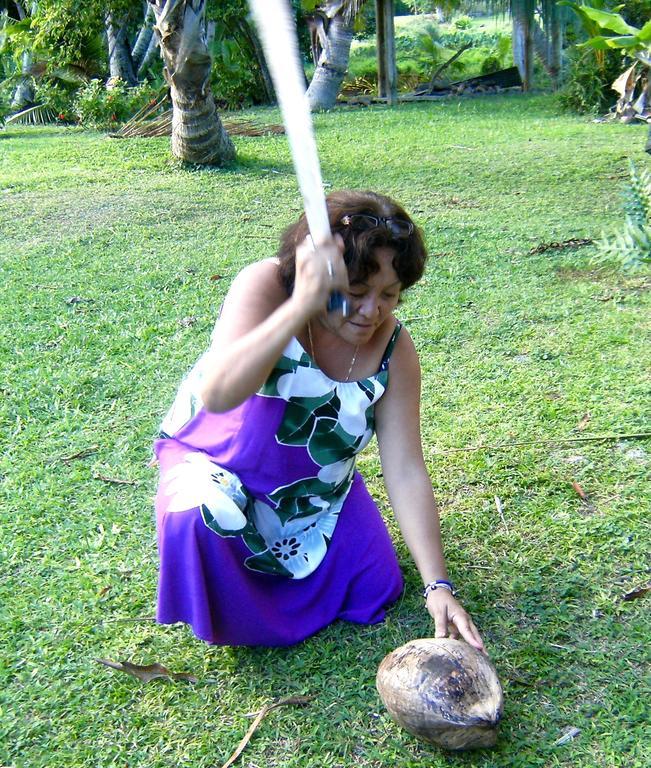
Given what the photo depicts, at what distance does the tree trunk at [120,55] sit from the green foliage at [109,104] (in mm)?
1969

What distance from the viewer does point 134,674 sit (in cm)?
231

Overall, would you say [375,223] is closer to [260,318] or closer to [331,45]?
[260,318]

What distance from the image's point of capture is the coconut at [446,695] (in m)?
1.92

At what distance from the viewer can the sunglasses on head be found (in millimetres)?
Result: 2057

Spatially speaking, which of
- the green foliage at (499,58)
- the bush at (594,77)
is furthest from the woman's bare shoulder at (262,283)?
the green foliage at (499,58)

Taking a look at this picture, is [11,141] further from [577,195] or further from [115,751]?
[115,751]

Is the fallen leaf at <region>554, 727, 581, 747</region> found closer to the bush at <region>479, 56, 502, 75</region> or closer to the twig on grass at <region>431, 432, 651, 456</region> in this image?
the twig on grass at <region>431, 432, 651, 456</region>

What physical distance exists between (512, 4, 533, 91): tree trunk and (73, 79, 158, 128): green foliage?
6.37 metres

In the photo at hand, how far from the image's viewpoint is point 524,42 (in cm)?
1461

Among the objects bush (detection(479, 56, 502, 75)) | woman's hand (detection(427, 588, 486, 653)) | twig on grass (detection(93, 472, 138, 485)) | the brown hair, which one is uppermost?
the brown hair

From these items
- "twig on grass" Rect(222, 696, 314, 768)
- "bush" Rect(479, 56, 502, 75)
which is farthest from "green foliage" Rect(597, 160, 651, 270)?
"bush" Rect(479, 56, 502, 75)

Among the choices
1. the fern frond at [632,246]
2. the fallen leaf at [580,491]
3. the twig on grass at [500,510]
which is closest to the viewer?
the twig on grass at [500,510]

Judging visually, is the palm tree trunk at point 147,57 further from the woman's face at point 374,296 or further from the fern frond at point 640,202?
the woman's face at point 374,296

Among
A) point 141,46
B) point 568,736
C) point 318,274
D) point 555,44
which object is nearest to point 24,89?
point 141,46
